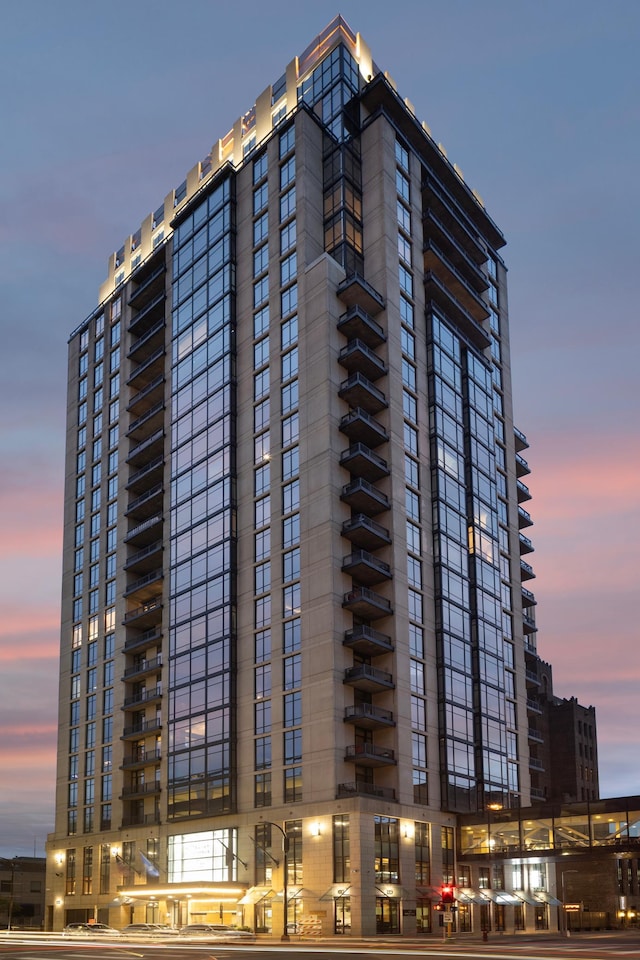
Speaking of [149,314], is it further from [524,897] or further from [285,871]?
[524,897]

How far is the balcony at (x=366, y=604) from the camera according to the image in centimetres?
8694

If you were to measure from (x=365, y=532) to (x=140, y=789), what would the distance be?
122ft

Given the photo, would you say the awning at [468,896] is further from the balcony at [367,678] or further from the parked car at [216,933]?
the parked car at [216,933]

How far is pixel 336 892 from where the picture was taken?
3100 inches

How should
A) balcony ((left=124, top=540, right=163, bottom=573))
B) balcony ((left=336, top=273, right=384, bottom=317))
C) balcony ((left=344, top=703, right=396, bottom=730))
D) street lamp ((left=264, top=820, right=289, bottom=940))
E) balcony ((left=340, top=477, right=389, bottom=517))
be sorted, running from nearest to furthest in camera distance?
street lamp ((left=264, top=820, right=289, bottom=940)) → balcony ((left=344, top=703, right=396, bottom=730)) → balcony ((left=340, top=477, right=389, bottom=517)) → balcony ((left=336, top=273, right=384, bottom=317)) → balcony ((left=124, top=540, right=163, bottom=573))

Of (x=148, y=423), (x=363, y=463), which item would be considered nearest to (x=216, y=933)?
(x=363, y=463)

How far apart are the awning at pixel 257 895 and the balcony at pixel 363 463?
3559 cm

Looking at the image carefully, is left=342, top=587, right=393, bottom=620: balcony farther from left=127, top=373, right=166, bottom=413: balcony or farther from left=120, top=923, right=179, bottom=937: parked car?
left=127, top=373, right=166, bottom=413: balcony

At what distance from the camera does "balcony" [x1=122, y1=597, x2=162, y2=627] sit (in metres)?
107

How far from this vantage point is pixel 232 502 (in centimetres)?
9800

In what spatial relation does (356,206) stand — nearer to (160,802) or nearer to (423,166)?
(423,166)

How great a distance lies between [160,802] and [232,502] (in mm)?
29852

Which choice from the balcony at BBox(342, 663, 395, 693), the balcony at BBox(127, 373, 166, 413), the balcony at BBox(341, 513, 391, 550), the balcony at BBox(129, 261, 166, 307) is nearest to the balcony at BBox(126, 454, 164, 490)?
the balcony at BBox(127, 373, 166, 413)

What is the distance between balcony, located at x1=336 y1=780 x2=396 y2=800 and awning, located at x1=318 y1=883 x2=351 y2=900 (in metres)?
6.32
